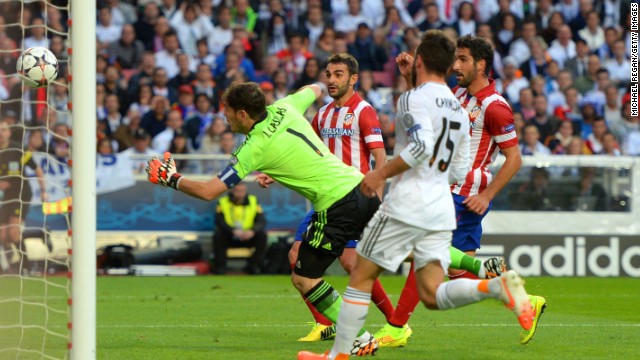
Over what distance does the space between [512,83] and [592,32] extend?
8.64 ft

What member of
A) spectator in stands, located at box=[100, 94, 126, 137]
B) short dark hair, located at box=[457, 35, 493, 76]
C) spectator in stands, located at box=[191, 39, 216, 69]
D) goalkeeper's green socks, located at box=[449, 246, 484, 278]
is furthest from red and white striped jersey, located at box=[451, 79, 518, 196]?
spectator in stands, located at box=[191, 39, 216, 69]

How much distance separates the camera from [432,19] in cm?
2078

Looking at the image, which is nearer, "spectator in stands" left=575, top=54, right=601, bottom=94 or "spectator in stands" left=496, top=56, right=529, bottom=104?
"spectator in stands" left=496, top=56, right=529, bottom=104

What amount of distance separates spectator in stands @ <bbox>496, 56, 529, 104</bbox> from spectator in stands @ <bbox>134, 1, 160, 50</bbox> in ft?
20.5

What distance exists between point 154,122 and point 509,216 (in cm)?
593

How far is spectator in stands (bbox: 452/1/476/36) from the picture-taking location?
20.8 metres

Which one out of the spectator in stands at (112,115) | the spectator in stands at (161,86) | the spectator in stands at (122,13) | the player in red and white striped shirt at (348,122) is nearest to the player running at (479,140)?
the player in red and white striped shirt at (348,122)

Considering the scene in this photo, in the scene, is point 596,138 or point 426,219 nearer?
point 426,219

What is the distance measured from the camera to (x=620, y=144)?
19.0 meters

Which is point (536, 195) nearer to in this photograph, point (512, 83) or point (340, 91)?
point (512, 83)

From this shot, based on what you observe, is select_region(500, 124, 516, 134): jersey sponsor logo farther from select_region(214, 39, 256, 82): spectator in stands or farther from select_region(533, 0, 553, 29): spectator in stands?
select_region(533, 0, 553, 29): spectator in stands

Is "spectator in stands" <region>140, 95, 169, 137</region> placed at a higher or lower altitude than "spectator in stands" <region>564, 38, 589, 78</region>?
lower

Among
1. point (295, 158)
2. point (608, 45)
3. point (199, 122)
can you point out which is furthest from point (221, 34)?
point (295, 158)

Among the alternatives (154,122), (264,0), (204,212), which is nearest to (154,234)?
(204,212)
